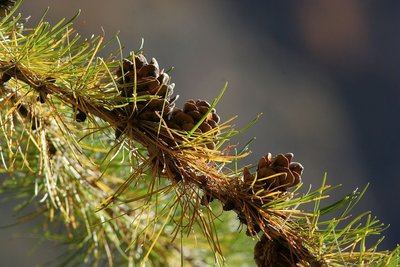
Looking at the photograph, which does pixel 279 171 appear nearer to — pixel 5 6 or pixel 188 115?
pixel 188 115

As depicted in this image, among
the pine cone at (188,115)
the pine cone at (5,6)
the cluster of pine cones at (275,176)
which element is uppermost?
the pine cone at (5,6)

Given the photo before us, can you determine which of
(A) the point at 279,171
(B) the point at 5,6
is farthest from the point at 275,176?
(B) the point at 5,6

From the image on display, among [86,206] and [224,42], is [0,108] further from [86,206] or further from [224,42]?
[224,42]

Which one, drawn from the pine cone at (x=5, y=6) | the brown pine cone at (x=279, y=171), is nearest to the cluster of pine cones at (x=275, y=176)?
the brown pine cone at (x=279, y=171)

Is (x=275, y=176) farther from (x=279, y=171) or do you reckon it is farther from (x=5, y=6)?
(x=5, y=6)

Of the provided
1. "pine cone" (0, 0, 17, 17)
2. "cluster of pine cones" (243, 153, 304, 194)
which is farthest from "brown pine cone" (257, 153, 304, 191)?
"pine cone" (0, 0, 17, 17)

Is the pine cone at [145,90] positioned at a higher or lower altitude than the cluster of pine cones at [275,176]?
higher

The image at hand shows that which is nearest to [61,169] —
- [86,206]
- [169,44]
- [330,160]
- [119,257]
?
[86,206]

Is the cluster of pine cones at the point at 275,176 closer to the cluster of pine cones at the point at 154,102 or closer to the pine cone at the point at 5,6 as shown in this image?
the cluster of pine cones at the point at 154,102
